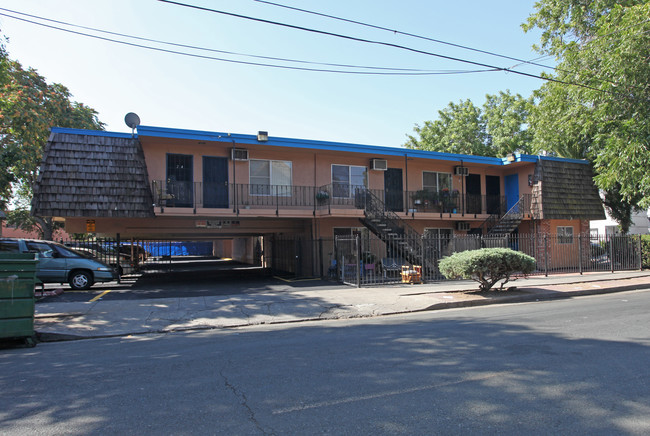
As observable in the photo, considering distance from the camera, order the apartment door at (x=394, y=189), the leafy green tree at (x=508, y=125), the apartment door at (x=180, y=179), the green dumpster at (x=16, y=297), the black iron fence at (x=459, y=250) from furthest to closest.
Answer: the leafy green tree at (x=508, y=125) → the apartment door at (x=394, y=189) → the apartment door at (x=180, y=179) → the black iron fence at (x=459, y=250) → the green dumpster at (x=16, y=297)

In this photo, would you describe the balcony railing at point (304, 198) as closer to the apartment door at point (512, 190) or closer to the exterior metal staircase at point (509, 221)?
the exterior metal staircase at point (509, 221)

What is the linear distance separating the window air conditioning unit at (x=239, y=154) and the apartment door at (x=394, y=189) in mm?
6417

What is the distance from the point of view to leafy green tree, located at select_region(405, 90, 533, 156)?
100ft

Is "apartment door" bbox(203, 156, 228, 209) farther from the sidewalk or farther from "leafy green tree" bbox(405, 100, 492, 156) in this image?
"leafy green tree" bbox(405, 100, 492, 156)

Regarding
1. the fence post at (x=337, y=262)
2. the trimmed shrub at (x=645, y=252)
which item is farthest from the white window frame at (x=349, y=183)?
the trimmed shrub at (x=645, y=252)

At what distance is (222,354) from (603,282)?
48.3ft

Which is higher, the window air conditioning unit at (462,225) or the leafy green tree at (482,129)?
the leafy green tree at (482,129)

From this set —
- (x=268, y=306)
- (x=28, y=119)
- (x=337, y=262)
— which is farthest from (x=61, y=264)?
(x=337, y=262)

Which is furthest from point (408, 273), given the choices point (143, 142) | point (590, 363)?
point (143, 142)

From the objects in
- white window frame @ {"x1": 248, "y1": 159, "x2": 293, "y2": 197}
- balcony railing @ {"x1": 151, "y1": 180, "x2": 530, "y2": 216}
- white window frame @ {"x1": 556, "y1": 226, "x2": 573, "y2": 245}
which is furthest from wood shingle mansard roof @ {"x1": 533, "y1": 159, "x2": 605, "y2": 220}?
white window frame @ {"x1": 248, "y1": 159, "x2": 293, "y2": 197}

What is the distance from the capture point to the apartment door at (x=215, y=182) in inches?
656

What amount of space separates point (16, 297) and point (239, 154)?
10.4 m

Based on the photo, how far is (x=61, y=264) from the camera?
44.9ft

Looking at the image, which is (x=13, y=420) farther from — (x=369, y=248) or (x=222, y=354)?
(x=369, y=248)
